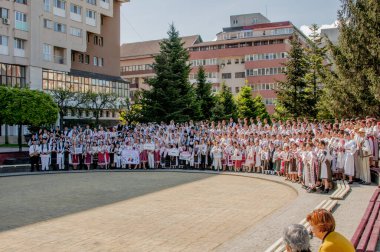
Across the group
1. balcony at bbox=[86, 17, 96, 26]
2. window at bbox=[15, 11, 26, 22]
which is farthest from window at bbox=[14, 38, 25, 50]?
balcony at bbox=[86, 17, 96, 26]

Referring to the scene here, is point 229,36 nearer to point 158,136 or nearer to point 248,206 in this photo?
point 158,136

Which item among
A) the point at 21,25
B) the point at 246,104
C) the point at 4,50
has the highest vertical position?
the point at 21,25

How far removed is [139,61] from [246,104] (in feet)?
149

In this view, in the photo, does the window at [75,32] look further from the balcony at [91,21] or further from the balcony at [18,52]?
the balcony at [18,52]

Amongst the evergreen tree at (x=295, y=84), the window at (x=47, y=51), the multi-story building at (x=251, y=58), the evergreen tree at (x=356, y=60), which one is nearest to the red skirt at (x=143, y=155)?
the evergreen tree at (x=356, y=60)

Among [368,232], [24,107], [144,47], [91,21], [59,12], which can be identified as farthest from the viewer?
[144,47]

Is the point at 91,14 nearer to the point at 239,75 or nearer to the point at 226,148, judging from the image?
the point at 239,75

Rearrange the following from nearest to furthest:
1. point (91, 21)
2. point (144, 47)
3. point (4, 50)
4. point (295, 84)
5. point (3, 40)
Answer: point (295, 84), point (3, 40), point (4, 50), point (91, 21), point (144, 47)

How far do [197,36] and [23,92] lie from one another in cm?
6220

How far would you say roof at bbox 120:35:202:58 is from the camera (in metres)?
97.6

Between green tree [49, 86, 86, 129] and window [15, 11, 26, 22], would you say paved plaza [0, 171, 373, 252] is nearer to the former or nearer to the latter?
green tree [49, 86, 86, 129]

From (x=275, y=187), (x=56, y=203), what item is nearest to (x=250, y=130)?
(x=275, y=187)

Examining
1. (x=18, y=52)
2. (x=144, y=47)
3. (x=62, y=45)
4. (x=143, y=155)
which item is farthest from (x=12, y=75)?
(x=144, y=47)

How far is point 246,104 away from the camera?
194 ft
